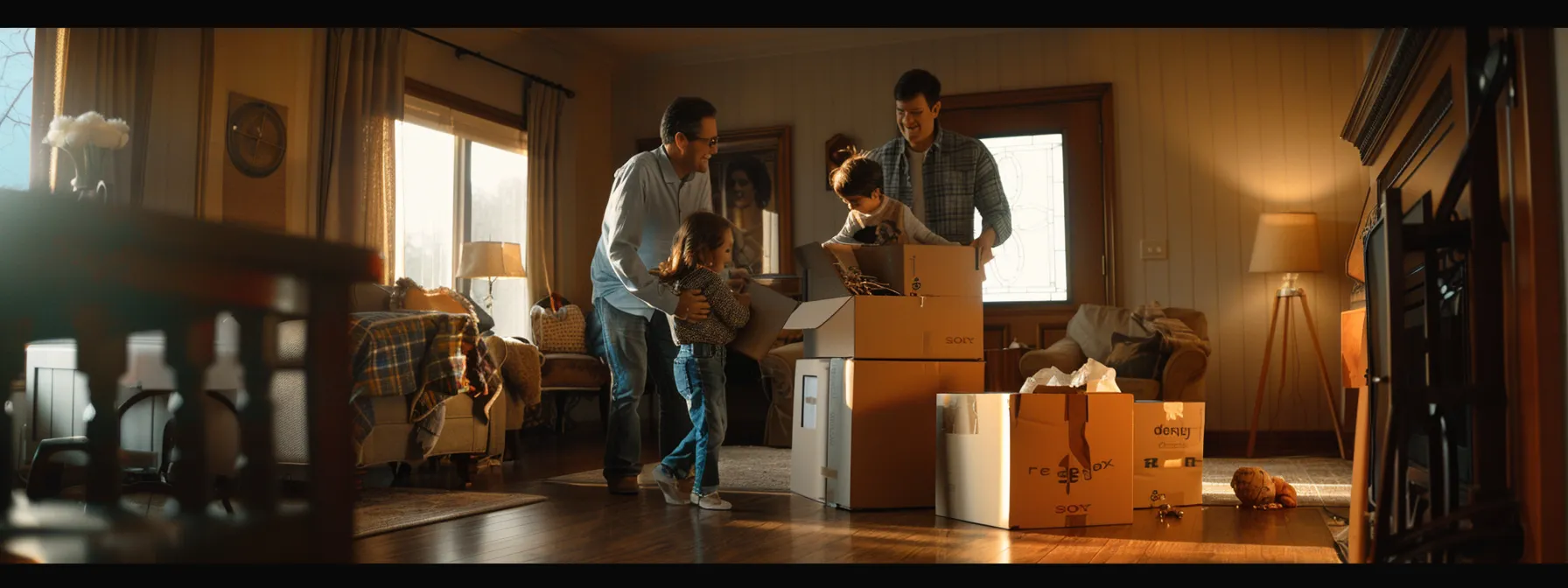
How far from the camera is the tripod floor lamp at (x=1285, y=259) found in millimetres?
5477

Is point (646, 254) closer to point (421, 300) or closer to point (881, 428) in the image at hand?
point (881, 428)

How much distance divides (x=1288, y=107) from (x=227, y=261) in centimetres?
576

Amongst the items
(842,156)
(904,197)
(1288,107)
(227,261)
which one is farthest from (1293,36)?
(227,261)

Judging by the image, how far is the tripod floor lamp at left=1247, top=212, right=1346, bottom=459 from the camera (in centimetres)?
548

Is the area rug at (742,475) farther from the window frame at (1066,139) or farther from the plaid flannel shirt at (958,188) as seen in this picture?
the window frame at (1066,139)

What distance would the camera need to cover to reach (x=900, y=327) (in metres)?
3.03

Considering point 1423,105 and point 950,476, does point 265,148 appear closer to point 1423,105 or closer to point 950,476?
point 950,476

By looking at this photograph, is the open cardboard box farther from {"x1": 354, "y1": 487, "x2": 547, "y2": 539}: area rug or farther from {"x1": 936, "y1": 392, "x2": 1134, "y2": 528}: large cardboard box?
{"x1": 354, "y1": 487, "x2": 547, "y2": 539}: area rug

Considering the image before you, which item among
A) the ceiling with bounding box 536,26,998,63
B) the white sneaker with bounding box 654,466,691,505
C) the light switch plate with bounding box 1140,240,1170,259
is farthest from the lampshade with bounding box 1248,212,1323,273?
the white sneaker with bounding box 654,466,691,505

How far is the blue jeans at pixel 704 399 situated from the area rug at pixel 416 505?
526 mm

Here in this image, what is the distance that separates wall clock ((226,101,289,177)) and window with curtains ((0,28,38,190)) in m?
0.76

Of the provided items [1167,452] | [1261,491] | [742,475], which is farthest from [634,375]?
[1261,491]

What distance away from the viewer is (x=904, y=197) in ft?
11.7

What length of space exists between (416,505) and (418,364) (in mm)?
558
